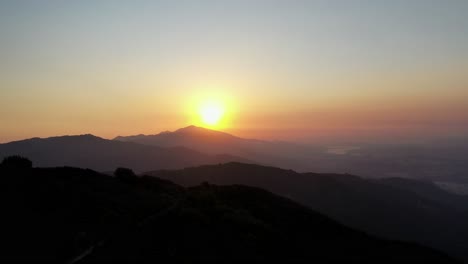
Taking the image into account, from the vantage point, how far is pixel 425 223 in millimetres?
180500

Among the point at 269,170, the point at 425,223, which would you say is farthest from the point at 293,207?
the point at 425,223

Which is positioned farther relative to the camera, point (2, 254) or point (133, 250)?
point (133, 250)

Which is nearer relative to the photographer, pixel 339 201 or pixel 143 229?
pixel 143 229

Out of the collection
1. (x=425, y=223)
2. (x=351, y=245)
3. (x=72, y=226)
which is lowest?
(x=425, y=223)

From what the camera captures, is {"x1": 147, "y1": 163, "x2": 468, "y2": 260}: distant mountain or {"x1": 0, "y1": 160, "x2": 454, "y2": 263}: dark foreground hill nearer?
{"x1": 0, "y1": 160, "x2": 454, "y2": 263}: dark foreground hill

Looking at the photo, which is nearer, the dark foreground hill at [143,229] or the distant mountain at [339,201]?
the dark foreground hill at [143,229]

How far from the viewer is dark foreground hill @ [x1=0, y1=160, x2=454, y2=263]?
80.7ft

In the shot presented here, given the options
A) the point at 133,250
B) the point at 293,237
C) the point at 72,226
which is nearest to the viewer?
the point at 133,250

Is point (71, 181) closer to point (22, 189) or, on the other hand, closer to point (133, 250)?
point (22, 189)

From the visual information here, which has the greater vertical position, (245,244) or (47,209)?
(47,209)

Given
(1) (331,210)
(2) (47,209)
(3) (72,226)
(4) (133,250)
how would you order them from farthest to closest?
(1) (331,210) → (2) (47,209) → (3) (72,226) → (4) (133,250)

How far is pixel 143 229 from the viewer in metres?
28.6

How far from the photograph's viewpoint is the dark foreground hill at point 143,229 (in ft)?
80.7

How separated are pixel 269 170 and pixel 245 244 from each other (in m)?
137
